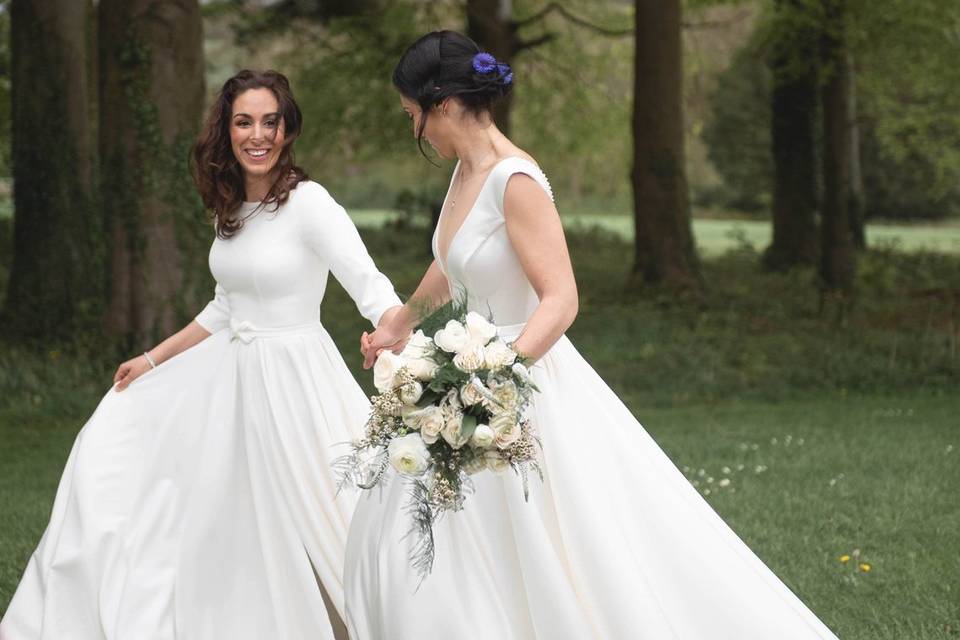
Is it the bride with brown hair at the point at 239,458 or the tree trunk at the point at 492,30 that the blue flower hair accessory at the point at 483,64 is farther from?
the tree trunk at the point at 492,30

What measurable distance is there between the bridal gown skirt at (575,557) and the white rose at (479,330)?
1.86 ft

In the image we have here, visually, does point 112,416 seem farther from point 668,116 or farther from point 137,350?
point 668,116

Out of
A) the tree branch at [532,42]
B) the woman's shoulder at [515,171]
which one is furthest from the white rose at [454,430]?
the tree branch at [532,42]

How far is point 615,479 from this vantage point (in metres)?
4.38

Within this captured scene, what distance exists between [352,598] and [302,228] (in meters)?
1.53

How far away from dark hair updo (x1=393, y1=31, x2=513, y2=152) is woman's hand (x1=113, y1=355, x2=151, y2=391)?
1.92 metres

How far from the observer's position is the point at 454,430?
12.4ft

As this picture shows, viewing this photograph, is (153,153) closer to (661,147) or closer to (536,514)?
(661,147)

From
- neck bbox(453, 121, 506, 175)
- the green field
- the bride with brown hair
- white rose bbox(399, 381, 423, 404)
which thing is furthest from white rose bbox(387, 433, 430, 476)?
the green field

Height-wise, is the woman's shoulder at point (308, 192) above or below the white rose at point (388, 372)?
above

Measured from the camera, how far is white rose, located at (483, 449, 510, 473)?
12.6ft

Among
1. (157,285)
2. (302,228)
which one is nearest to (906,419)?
(157,285)

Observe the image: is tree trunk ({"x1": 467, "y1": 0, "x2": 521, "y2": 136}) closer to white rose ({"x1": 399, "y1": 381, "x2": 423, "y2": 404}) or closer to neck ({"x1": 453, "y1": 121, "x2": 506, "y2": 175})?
neck ({"x1": 453, "y1": 121, "x2": 506, "y2": 175})

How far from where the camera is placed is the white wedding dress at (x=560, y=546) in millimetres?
4160
